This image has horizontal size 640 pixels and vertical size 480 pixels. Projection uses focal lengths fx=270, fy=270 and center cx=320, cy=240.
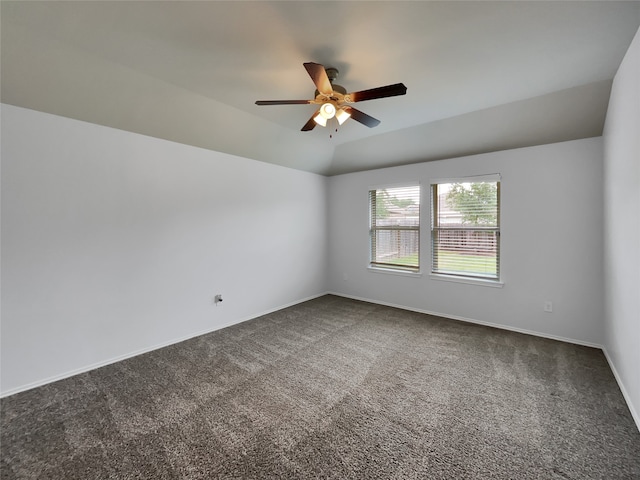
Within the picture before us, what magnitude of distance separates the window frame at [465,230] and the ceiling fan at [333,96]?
217cm

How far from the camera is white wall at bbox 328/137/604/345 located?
313 centimetres

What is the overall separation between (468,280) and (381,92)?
3.10 metres

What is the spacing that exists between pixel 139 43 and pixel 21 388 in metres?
3.06

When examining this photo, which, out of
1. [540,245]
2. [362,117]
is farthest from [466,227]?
[362,117]

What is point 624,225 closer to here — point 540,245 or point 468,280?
point 540,245

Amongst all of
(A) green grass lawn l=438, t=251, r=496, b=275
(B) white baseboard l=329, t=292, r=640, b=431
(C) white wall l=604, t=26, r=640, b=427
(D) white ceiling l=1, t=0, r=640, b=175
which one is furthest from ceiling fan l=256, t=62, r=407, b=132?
(B) white baseboard l=329, t=292, r=640, b=431

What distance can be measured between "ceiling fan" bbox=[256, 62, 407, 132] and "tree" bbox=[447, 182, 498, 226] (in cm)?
222

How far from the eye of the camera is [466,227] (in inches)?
158

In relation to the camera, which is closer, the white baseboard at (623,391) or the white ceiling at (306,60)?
the white ceiling at (306,60)

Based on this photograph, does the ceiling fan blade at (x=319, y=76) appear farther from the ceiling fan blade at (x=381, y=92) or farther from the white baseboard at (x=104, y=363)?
the white baseboard at (x=104, y=363)

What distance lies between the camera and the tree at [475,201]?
3.79 metres

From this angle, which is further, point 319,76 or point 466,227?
point 466,227

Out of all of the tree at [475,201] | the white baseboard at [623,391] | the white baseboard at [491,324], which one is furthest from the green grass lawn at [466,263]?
the white baseboard at [623,391]

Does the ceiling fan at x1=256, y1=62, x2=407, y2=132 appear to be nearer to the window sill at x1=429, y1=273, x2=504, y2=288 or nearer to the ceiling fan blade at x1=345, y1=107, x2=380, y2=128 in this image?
the ceiling fan blade at x1=345, y1=107, x2=380, y2=128
